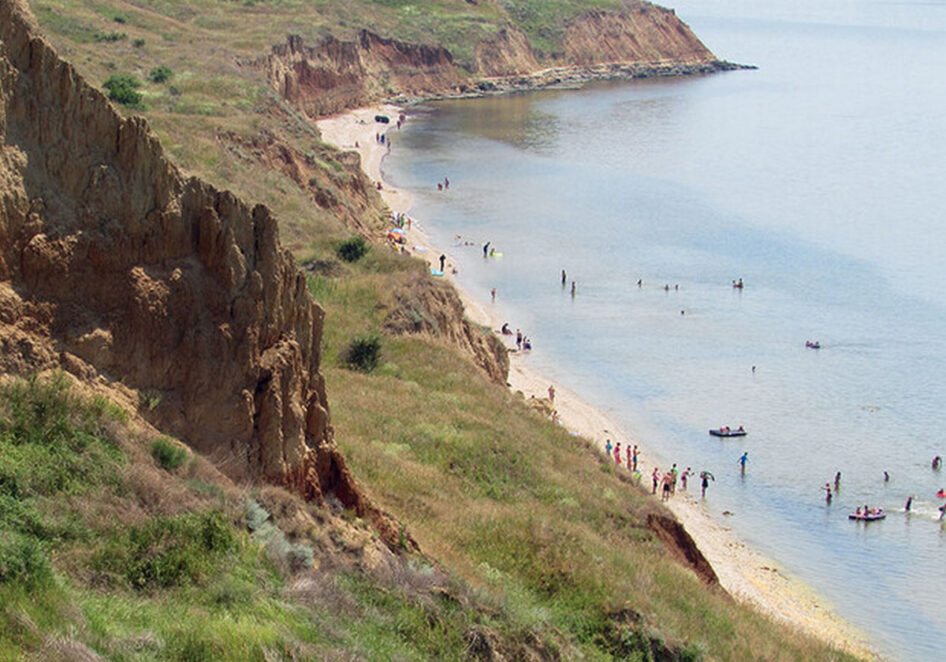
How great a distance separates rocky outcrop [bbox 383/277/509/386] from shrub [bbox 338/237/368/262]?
3047 millimetres

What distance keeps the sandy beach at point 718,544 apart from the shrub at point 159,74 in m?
15.9

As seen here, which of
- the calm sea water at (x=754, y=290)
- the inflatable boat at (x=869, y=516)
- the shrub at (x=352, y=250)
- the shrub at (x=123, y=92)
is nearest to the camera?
the inflatable boat at (x=869, y=516)

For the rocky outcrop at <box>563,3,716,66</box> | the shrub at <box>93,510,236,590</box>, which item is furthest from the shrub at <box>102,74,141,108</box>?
the rocky outcrop at <box>563,3,716,66</box>

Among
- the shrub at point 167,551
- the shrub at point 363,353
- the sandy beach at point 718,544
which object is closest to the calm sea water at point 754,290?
the sandy beach at point 718,544

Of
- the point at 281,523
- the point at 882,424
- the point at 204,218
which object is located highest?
the point at 204,218

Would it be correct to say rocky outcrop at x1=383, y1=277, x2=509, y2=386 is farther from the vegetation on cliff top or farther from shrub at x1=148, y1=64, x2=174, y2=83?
shrub at x1=148, y1=64, x2=174, y2=83

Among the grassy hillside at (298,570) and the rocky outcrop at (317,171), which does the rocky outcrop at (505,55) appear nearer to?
the rocky outcrop at (317,171)

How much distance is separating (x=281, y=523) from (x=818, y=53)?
660 ft

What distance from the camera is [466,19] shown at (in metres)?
144

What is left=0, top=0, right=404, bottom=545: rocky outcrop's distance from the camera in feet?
44.4

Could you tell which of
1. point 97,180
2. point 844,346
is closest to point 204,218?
point 97,180

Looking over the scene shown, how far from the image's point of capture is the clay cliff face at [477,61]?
103 meters

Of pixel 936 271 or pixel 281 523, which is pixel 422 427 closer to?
pixel 281 523

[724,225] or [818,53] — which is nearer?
[724,225]
